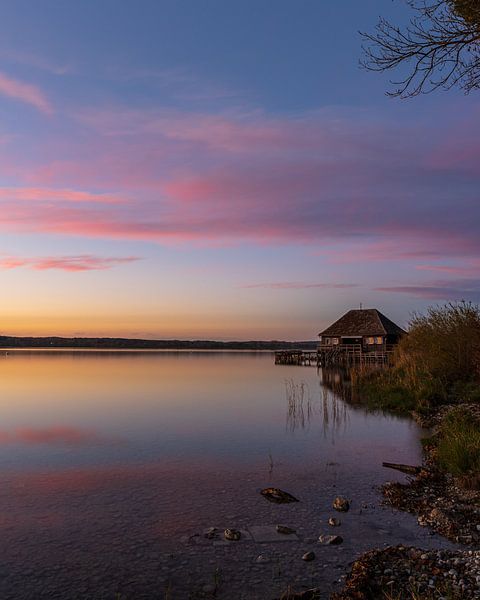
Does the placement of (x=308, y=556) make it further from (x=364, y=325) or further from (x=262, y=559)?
(x=364, y=325)

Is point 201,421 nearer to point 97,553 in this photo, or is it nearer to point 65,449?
point 65,449

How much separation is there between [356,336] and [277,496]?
185ft

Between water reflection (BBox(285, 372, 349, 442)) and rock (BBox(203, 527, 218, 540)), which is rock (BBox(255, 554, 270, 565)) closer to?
rock (BBox(203, 527, 218, 540))

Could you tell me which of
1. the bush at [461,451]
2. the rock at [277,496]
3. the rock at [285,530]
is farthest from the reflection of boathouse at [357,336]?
the rock at [285,530]

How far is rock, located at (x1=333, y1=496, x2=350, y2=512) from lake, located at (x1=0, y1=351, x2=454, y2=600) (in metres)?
0.17

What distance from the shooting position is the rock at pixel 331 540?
27.2ft

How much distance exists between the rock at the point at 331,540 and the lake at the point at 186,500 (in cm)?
13

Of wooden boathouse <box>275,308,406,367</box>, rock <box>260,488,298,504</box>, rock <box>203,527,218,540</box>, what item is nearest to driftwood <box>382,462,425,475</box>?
rock <box>260,488,298,504</box>

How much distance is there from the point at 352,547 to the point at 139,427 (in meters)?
14.0

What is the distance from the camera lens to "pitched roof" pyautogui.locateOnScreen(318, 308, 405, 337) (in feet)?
208

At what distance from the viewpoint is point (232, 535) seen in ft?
28.2

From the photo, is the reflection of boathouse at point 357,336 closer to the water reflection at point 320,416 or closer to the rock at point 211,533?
the water reflection at point 320,416

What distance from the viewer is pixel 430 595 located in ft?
19.5

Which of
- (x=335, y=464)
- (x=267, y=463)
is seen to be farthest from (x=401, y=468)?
(x=267, y=463)
